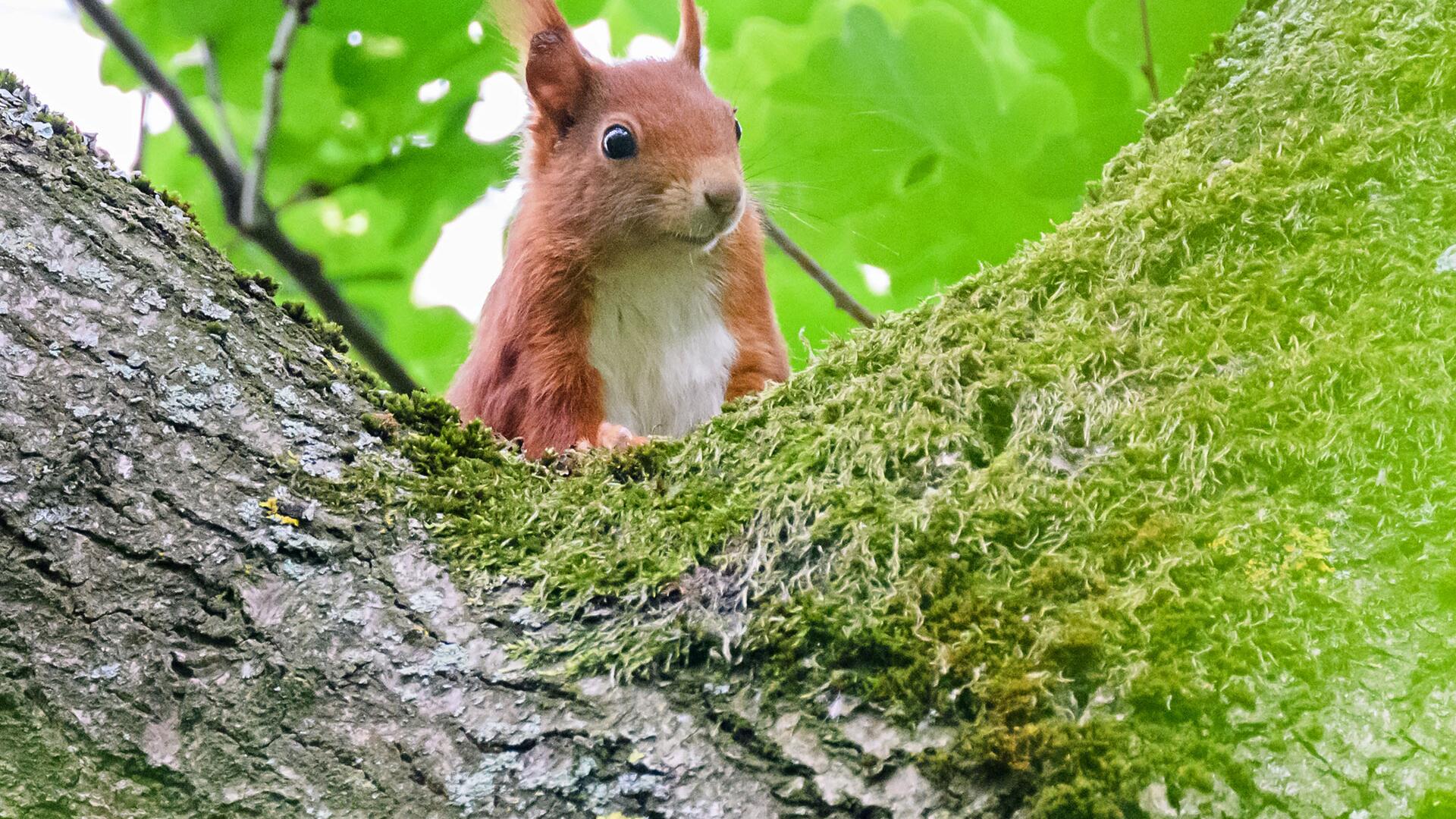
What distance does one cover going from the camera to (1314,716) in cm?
114

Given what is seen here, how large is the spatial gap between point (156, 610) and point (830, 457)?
0.92 metres

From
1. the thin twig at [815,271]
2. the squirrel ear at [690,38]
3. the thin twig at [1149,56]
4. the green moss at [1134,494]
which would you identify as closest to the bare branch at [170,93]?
the squirrel ear at [690,38]

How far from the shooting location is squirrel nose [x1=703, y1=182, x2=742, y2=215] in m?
2.92

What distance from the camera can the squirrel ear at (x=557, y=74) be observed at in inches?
123

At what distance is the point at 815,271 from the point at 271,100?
1.68 metres

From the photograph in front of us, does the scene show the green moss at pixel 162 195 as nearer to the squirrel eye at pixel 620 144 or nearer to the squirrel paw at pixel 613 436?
the squirrel paw at pixel 613 436

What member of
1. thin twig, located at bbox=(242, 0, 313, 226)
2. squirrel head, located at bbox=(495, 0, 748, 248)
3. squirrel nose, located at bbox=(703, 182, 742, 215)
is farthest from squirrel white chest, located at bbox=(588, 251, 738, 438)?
thin twig, located at bbox=(242, 0, 313, 226)

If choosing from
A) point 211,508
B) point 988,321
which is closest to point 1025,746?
point 988,321

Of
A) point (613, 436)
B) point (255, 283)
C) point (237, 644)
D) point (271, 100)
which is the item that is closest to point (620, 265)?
point (613, 436)

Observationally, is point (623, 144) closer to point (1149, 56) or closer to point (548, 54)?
point (548, 54)

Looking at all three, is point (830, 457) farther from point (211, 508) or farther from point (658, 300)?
point (658, 300)

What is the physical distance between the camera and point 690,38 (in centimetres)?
336

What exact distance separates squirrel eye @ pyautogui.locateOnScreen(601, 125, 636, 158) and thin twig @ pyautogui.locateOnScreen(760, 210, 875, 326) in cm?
55

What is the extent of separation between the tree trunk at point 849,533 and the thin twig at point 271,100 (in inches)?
55.1
